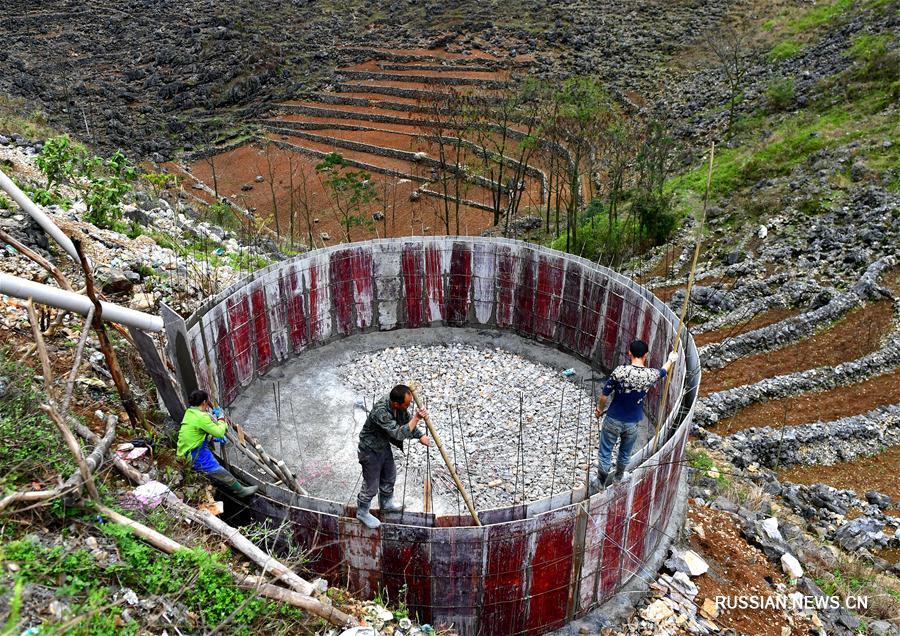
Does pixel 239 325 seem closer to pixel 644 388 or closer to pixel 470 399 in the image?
pixel 470 399

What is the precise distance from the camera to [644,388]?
236 inches

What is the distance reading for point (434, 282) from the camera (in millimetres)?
11656

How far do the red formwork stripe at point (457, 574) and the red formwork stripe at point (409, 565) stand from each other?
7 centimetres

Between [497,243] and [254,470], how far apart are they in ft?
18.4

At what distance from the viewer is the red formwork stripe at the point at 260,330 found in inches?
393

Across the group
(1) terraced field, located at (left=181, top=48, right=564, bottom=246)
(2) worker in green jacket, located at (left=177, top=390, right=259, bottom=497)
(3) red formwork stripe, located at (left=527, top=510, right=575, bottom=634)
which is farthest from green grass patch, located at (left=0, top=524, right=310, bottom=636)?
(1) terraced field, located at (left=181, top=48, right=564, bottom=246)

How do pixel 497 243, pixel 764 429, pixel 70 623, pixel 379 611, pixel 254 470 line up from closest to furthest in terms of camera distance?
pixel 70 623, pixel 379 611, pixel 254 470, pixel 764 429, pixel 497 243

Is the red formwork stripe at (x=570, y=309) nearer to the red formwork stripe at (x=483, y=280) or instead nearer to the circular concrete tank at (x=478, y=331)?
the circular concrete tank at (x=478, y=331)

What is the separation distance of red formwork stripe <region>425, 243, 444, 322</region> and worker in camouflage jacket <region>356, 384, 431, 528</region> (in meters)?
5.95

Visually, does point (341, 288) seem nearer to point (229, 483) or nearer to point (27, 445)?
point (229, 483)

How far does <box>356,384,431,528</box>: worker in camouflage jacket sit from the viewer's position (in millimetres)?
5305

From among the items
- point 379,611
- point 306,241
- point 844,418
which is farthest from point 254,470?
point 306,241

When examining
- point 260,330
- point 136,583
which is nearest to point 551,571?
point 136,583

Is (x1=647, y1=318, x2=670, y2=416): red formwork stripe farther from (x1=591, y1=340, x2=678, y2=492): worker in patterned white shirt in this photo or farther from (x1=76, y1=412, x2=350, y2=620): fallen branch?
(x1=76, y1=412, x2=350, y2=620): fallen branch
